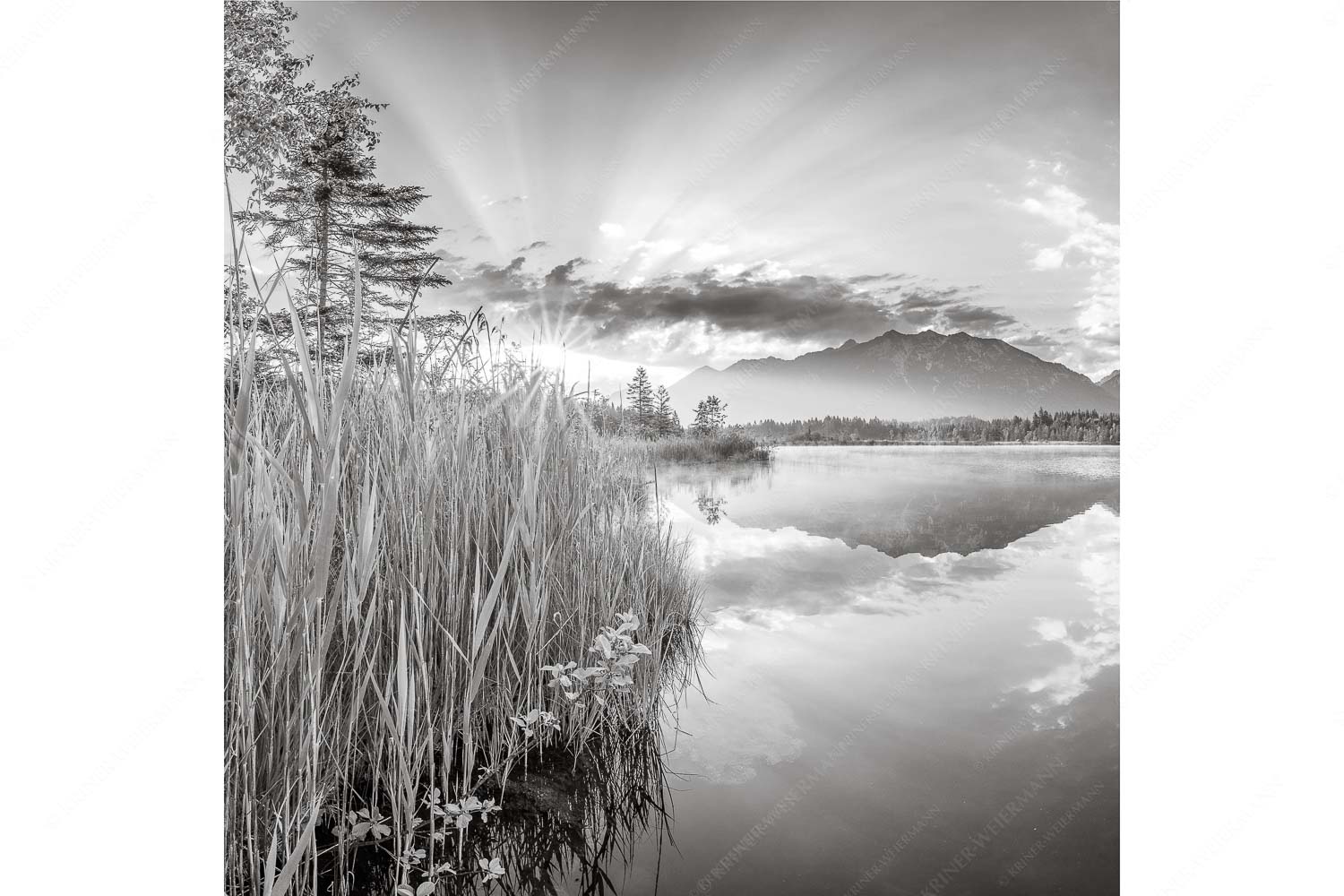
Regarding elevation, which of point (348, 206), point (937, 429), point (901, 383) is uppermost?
point (348, 206)

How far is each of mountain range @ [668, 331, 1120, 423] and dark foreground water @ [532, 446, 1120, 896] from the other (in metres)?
0.24

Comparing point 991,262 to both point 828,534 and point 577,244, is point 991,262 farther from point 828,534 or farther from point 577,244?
point 577,244

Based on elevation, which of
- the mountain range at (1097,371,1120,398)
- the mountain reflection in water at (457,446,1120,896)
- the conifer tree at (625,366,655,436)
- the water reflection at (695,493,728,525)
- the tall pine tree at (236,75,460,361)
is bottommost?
the mountain reflection in water at (457,446,1120,896)

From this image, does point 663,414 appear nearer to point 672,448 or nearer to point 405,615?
point 672,448

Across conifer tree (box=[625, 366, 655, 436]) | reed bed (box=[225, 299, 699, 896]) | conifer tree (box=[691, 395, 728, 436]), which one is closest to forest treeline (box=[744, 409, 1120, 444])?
conifer tree (box=[691, 395, 728, 436])

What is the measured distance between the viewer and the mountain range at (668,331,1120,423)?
105 inches

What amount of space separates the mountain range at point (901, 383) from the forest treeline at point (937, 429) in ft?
0.12

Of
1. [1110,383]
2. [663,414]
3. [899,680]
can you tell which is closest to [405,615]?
[663,414]

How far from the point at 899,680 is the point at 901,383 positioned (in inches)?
54.0

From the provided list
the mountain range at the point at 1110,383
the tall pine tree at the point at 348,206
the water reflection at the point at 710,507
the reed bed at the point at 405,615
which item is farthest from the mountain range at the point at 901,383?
the tall pine tree at the point at 348,206

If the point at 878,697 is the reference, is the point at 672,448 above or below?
above

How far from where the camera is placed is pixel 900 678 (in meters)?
2.20

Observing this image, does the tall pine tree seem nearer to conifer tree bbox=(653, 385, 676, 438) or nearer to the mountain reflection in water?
conifer tree bbox=(653, 385, 676, 438)
